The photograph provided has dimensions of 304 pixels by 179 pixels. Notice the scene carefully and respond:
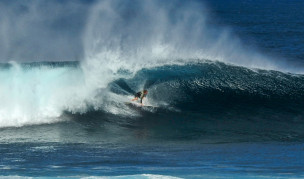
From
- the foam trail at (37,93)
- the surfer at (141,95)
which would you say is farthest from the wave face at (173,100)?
the surfer at (141,95)

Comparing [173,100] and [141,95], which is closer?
[141,95]

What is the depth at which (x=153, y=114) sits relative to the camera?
22.1 metres

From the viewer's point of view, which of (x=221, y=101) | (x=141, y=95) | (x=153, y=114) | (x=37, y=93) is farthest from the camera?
(x=221, y=101)

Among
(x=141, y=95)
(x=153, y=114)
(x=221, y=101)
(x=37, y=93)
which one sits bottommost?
(x=153, y=114)

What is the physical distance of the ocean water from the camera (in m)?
15.9

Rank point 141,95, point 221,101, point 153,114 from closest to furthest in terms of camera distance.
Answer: point 153,114 < point 141,95 < point 221,101

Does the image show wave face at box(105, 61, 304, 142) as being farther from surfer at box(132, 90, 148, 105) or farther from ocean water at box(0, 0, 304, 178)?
surfer at box(132, 90, 148, 105)

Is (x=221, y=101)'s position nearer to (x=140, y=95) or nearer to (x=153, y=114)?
(x=153, y=114)

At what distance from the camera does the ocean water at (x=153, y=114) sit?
52.0 feet

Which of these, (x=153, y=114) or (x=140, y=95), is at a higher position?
(x=140, y=95)

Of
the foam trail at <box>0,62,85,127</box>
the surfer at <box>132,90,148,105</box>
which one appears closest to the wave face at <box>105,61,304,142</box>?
the surfer at <box>132,90,148,105</box>

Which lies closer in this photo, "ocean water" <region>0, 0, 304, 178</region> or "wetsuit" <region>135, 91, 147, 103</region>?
"ocean water" <region>0, 0, 304, 178</region>

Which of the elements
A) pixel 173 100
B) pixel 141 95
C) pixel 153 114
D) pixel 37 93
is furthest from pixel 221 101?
pixel 37 93

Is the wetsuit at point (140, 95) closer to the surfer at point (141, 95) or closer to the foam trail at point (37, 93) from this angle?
the surfer at point (141, 95)
